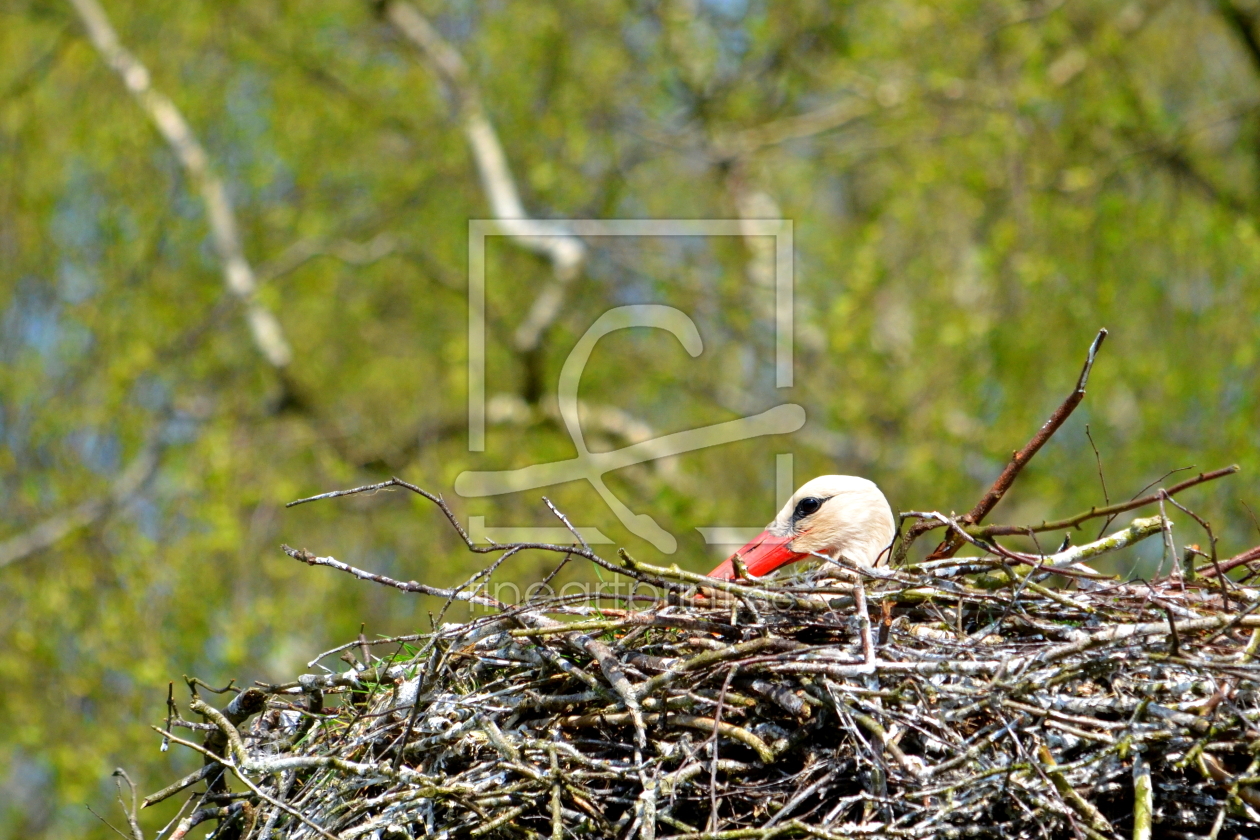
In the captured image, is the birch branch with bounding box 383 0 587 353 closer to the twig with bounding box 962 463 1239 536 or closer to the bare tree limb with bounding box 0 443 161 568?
the bare tree limb with bounding box 0 443 161 568

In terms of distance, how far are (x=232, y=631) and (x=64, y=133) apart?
5.39 metres

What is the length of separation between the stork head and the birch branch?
5763mm

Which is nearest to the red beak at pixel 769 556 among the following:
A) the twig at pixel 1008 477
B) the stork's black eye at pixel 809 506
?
the stork's black eye at pixel 809 506

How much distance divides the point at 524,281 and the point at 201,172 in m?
2.57

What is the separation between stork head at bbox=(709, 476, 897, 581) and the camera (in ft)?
14.9

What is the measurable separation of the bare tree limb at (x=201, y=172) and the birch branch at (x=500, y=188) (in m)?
1.89

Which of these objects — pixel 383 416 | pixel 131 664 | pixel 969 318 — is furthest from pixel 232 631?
pixel 969 318

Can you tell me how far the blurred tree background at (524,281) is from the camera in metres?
9.08

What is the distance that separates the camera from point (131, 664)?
8711 mm

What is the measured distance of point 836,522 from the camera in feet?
15.1

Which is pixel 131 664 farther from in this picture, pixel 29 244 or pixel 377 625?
pixel 29 244


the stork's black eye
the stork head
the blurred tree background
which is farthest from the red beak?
the blurred tree background

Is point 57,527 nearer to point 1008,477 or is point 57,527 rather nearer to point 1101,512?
point 1008,477

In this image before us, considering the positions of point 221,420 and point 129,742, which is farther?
point 221,420
